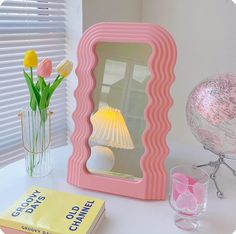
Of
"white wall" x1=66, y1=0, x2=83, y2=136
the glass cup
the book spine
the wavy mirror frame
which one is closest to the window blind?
"white wall" x1=66, y1=0, x2=83, y2=136

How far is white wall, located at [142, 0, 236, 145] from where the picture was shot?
1.33 m

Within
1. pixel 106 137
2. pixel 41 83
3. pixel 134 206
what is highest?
pixel 41 83

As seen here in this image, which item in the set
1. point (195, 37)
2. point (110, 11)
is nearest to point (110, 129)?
point (110, 11)

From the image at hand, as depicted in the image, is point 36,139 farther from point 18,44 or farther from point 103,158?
point 18,44

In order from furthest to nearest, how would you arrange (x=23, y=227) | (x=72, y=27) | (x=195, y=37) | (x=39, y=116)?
A: (x=195, y=37)
(x=72, y=27)
(x=39, y=116)
(x=23, y=227)

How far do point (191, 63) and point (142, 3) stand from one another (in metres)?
0.36

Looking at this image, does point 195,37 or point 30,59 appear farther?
point 195,37

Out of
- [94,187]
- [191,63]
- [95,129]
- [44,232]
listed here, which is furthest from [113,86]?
[191,63]

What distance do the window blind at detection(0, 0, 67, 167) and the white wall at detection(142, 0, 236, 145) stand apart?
47 cm

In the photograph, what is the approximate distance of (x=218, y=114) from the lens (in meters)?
0.68

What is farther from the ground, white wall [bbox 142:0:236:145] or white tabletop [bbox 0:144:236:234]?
white wall [bbox 142:0:236:145]

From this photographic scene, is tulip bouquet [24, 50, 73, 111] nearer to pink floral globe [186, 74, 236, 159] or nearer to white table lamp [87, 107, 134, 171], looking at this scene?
white table lamp [87, 107, 134, 171]

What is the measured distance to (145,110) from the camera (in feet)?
2.34

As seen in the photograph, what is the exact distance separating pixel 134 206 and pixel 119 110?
21 cm
